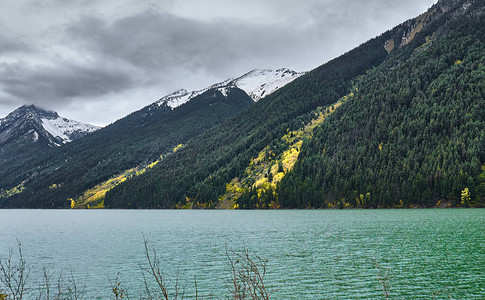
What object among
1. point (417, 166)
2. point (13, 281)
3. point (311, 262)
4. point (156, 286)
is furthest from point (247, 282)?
point (417, 166)

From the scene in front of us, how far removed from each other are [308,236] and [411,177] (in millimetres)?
109225

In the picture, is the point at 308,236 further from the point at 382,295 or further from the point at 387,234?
the point at 382,295

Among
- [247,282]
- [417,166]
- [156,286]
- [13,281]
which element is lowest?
[156,286]

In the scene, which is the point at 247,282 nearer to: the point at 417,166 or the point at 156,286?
the point at 156,286

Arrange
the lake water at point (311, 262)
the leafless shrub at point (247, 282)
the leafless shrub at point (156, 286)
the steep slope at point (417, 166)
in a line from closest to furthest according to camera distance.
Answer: the leafless shrub at point (156, 286) < the leafless shrub at point (247, 282) < the lake water at point (311, 262) < the steep slope at point (417, 166)

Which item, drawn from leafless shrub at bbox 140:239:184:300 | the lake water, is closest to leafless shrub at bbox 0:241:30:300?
the lake water

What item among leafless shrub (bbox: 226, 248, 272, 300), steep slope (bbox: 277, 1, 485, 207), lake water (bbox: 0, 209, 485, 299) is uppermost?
steep slope (bbox: 277, 1, 485, 207)

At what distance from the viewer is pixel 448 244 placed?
47000 millimetres

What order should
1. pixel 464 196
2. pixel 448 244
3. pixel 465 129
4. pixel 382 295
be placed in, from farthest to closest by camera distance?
pixel 465 129 < pixel 464 196 < pixel 448 244 < pixel 382 295

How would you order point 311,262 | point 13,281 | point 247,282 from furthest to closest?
point 311,262 → point 13,281 → point 247,282

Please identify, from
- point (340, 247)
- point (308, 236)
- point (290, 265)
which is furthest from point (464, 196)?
point (290, 265)

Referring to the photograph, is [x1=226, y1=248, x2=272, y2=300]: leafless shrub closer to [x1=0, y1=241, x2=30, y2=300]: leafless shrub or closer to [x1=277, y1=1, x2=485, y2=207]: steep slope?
[x1=0, y1=241, x2=30, y2=300]: leafless shrub

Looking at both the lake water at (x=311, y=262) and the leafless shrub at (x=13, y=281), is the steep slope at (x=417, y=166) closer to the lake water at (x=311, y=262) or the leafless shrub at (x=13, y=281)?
the lake water at (x=311, y=262)

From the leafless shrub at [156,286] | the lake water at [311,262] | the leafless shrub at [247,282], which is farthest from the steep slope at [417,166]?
the leafless shrub at [247,282]
